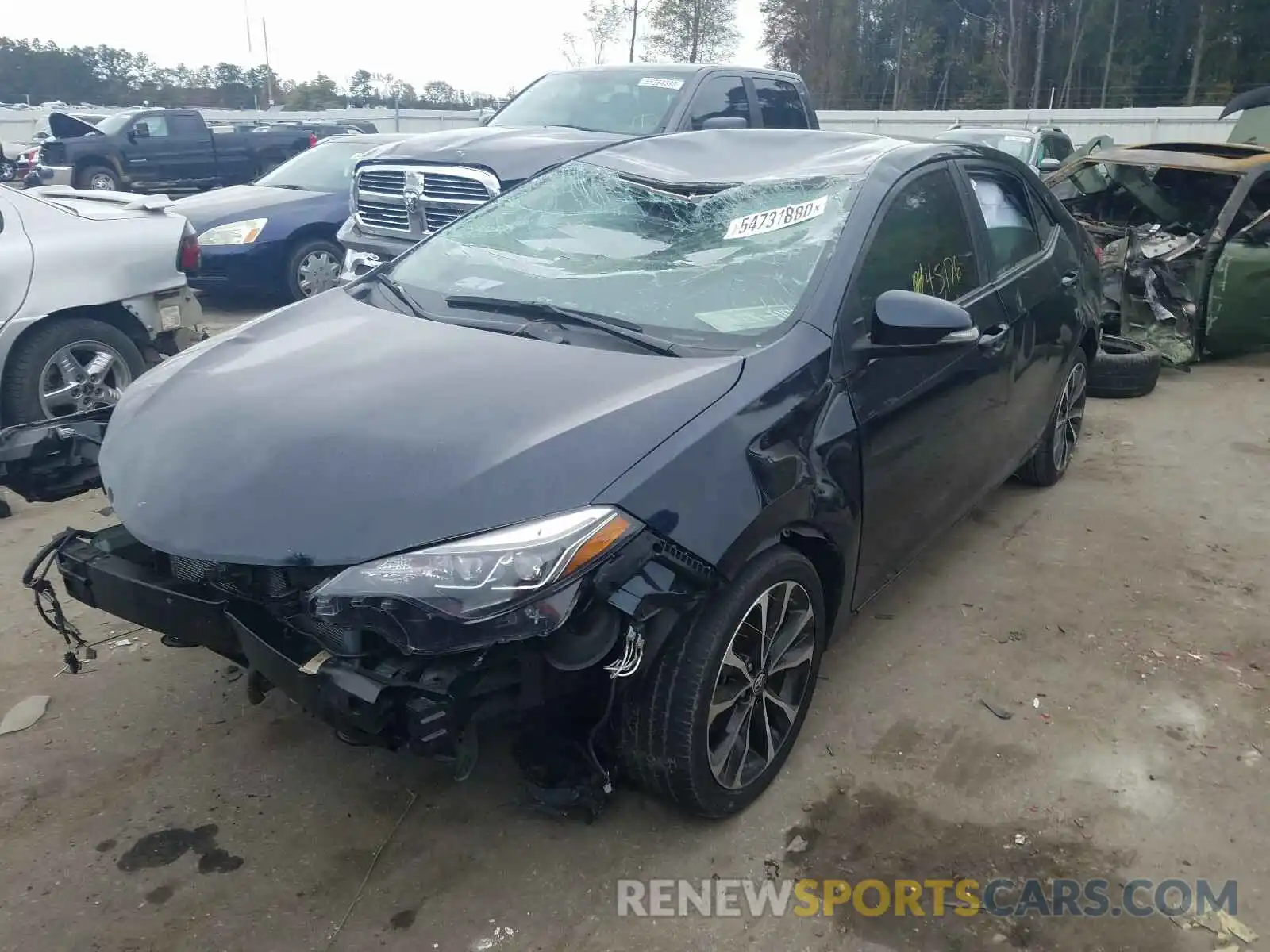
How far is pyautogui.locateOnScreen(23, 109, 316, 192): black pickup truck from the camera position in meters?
18.3

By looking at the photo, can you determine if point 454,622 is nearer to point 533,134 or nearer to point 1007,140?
point 533,134

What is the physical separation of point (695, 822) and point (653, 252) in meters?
1.75

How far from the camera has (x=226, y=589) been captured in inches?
88.7

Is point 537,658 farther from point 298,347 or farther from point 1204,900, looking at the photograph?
point 1204,900

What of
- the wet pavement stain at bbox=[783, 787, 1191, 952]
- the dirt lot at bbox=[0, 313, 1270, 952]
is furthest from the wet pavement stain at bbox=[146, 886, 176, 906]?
the wet pavement stain at bbox=[783, 787, 1191, 952]

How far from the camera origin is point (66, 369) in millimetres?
5320

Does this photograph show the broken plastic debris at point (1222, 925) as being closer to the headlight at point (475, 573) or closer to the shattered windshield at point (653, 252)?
the headlight at point (475, 573)

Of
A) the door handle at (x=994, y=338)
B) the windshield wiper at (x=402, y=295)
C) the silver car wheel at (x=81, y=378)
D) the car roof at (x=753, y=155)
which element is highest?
the car roof at (x=753, y=155)

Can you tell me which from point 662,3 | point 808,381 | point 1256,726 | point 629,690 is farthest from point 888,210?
point 662,3

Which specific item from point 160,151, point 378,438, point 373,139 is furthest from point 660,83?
point 160,151

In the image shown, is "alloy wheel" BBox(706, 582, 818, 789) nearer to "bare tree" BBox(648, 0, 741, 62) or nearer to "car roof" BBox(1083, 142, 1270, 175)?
"car roof" BBox(1083, 142, 1270, 175)

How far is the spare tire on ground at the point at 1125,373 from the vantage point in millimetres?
6680

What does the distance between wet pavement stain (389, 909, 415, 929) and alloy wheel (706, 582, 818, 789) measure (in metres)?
0.81

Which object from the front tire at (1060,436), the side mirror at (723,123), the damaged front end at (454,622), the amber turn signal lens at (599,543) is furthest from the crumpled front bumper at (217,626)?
the side mirror at (723,123)
